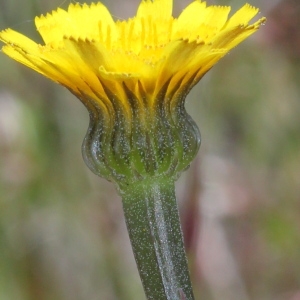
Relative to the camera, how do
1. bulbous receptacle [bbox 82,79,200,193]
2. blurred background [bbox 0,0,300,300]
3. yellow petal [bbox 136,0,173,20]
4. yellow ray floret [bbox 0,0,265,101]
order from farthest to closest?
blurred background [bbox 0,0,300,300] → yellow petal [bbox 136,0,173,20] → bulbous receptacle [bbox 82,79,200,193] → yellow ray floret [bbox 0,0,265,101]

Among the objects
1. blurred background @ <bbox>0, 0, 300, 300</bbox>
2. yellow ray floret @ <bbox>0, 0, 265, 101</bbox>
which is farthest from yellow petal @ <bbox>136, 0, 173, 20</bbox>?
blurred background @ <bbox>0, 0, 300, 300</bbox>

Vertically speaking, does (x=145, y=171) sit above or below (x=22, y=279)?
above

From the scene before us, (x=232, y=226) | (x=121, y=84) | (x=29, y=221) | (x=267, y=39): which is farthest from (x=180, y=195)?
Result: (x=121, y=84)

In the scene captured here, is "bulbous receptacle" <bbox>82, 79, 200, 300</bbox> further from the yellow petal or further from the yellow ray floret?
the yellow petal

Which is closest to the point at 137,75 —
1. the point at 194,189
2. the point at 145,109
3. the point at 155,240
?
the point at 145,109

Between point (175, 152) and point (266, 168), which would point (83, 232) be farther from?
point (175, 152)

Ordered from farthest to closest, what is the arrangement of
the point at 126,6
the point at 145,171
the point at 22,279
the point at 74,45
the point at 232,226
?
the point at 126,6 → the point at 232,226 → the point at 22,279 → the point at 145,171 → the point at 74,45

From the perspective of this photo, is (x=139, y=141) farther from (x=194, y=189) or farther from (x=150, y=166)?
(x=194, y=189)
